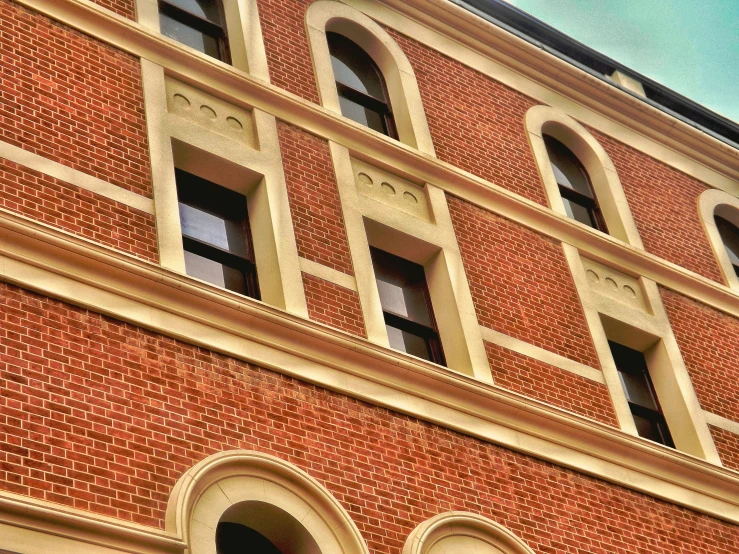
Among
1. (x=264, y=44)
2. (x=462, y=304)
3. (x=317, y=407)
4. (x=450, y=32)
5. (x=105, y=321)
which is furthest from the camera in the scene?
→ (x=450, y=32)

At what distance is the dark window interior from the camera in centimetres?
1052

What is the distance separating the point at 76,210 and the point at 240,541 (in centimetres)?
305

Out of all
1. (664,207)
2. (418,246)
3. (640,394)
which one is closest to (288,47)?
(418,246)

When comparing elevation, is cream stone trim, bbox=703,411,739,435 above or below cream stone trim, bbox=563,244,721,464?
below

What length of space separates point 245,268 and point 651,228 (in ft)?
21.4

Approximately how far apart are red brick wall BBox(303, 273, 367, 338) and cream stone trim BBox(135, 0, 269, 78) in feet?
9.03

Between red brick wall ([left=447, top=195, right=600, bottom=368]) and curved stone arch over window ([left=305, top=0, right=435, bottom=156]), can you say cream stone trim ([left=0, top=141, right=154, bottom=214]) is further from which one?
red brick wall ([left=447, top=195, right=600, bottom=368])

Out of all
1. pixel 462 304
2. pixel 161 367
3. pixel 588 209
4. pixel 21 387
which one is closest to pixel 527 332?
pixel 462 304

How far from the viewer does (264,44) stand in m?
14.7

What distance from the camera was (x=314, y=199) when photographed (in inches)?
526

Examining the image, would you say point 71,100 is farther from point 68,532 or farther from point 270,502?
point 68,532

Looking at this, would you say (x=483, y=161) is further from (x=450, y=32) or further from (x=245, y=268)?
(x=245, y=268)

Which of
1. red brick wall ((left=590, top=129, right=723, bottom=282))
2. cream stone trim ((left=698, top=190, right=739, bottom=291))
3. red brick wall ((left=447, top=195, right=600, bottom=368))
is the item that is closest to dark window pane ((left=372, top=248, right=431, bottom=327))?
red brick wall ((left=447, top=195, right=600, bottom=368))

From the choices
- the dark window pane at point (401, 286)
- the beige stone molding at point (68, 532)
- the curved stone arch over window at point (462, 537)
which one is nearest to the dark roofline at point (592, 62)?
the dark window pane at point (401, 286)
